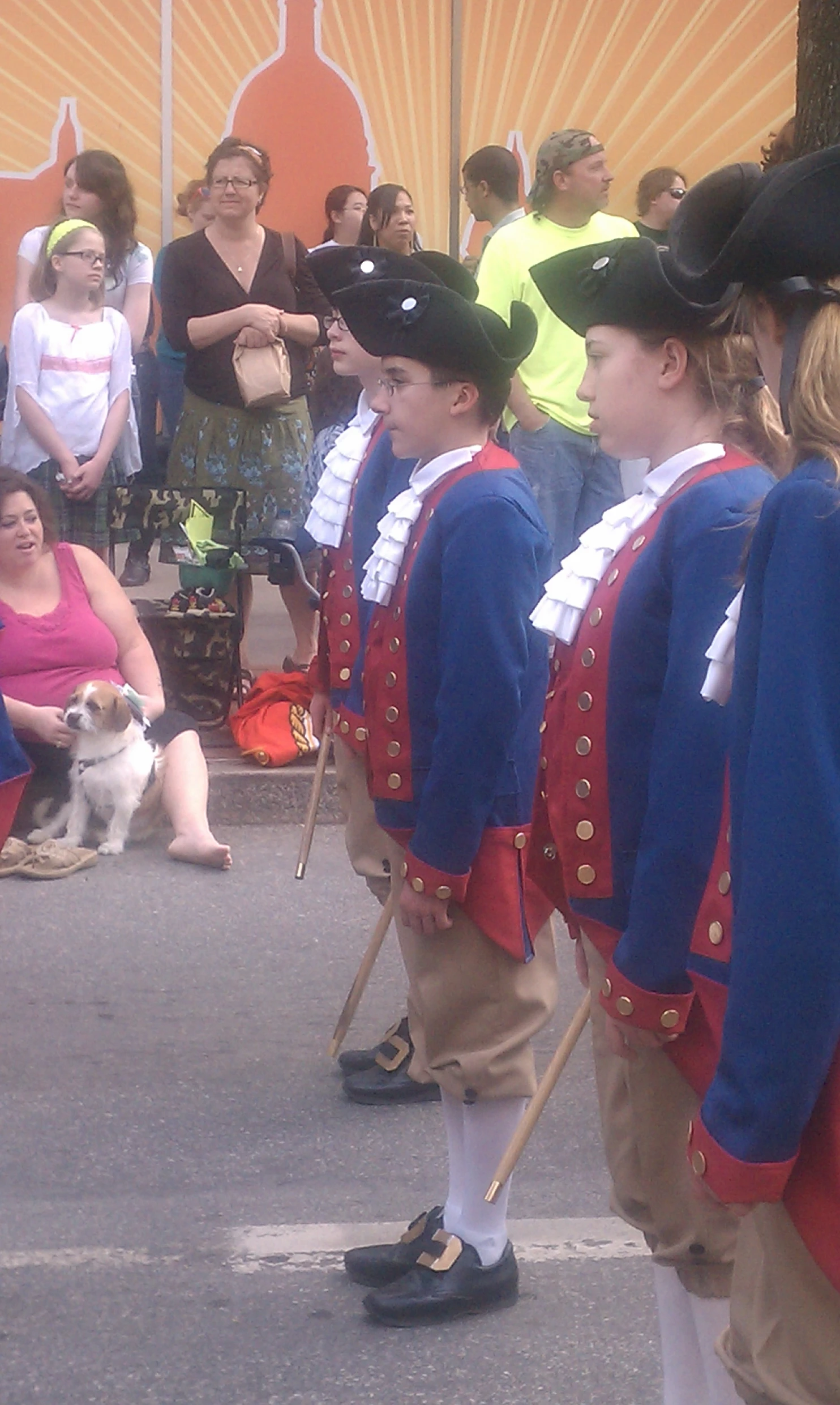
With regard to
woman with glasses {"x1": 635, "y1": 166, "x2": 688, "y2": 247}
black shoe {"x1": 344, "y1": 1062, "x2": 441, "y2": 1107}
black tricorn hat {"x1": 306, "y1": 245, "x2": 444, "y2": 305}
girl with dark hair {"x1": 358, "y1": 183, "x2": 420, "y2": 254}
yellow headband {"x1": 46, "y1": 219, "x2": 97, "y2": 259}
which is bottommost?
black shoe {"x1": 344, "y1": 1062, "x2": 441, "y2": 1107}

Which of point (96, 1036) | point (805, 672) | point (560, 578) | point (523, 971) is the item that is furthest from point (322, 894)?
point (805, 672)

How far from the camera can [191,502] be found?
25.3ft

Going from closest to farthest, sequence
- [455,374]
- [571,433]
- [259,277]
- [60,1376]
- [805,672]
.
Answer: [805,672]
[60,1376]
[455,374]
[571,433]
[259,277]

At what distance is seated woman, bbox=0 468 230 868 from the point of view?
6527 millimetres

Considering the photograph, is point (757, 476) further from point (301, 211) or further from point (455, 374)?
point (301, 211)

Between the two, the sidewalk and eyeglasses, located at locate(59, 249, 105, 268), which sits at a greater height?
eyeglasses, located at locate(59, 249, 105, 268)

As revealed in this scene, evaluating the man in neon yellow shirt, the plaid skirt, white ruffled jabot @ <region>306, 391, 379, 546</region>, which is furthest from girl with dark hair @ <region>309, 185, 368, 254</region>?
white ruffled jabot @ <region>306, 391, 379, 546</region>

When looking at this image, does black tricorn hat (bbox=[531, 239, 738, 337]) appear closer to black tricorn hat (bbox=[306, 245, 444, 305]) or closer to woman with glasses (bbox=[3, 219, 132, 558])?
black tricorn hat (bbox=[306, 245, 444, 305])

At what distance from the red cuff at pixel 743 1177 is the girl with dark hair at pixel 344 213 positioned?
7946mm

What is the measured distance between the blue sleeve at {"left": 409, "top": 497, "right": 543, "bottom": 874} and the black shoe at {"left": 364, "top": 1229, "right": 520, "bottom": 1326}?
0.75 metres

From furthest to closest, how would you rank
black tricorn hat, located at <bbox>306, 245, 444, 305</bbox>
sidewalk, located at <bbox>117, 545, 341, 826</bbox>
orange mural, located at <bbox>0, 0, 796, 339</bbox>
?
orange mural, located at <bbox>0, 0, 796, 339</bbox> < sidewalk, located at <bbox>117, 545, 341, 826</bbox> < black tricorn hat, located at <bbox>306, 245, 444, 305</bbox>

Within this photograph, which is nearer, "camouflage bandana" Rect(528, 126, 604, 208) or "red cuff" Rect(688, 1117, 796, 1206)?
"red cuff" Rect(688, 1117, 796, 1206)

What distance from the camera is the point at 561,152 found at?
280 inches

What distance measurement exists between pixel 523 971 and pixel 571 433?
14.2 feet
